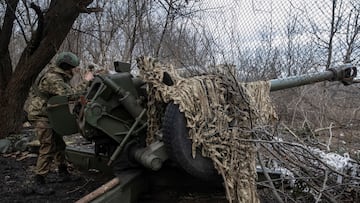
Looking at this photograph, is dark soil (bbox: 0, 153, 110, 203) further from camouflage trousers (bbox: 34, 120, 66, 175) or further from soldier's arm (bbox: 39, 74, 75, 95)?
soldier's arm (bbox: 39, 74, 75, 95)

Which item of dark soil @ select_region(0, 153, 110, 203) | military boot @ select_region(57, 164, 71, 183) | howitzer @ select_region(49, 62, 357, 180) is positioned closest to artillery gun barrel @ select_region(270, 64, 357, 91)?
howitzer @ select_region(49, 62, 357, 180)

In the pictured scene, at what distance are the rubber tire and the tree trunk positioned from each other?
15.1 ft

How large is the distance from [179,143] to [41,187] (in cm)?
217

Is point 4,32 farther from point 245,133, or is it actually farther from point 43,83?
point 245,133

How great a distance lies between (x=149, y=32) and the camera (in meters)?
7.81

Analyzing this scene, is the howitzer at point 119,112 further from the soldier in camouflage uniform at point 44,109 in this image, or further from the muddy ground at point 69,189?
the soldier in camouflage uniform at point 44,109

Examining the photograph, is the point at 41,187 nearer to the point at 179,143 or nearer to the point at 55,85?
the point at 55,85

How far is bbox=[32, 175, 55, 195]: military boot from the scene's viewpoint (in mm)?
4555

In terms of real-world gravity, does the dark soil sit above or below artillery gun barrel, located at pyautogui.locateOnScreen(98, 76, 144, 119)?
below

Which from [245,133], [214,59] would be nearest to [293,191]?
[245,133]

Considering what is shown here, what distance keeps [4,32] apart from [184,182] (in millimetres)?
5443

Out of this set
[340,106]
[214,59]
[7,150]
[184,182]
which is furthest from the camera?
[7,150]

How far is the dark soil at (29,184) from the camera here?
4484mm

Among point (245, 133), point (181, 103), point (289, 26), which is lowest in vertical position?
point (245, 133)
